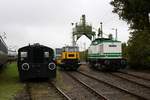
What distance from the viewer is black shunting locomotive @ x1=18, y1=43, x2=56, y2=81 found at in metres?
24.1

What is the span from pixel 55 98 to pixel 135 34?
2194 cm

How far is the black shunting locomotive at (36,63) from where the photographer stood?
2406cm

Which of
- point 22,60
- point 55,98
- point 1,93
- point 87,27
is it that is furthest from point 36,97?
point 87,27

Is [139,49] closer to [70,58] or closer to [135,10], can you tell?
[70,58]

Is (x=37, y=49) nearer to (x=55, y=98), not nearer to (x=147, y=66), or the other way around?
(x=55, y=98)

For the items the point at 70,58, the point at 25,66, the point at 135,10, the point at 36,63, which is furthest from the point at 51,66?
the point at 70,58

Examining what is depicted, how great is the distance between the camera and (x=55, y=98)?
16.2 meters

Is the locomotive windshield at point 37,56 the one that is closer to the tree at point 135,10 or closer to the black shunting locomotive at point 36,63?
the black shunting locomotive at point 36,63

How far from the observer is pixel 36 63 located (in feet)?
80.2

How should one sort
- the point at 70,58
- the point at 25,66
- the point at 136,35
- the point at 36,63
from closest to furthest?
the point at 25,66
the point at 36,63
the point at 70,58
the point at 136,35

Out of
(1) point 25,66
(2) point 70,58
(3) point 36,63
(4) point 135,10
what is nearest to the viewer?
(1) point 25,66

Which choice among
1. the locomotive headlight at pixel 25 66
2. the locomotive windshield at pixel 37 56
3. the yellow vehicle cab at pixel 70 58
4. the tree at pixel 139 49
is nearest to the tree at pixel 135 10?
the tree at pixel 139 49

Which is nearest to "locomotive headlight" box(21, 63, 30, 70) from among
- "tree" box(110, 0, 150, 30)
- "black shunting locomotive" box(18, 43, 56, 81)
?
"black shunting locomotive" box(18, 43, 56, 81)

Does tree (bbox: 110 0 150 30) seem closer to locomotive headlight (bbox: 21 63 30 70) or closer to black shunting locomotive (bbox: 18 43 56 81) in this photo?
black shunting locomotive (bbox: 18 43 56 81)
